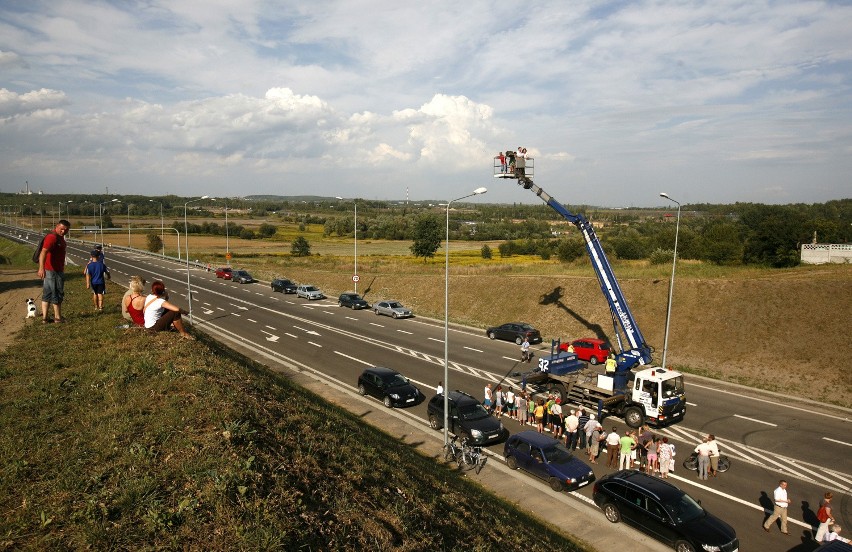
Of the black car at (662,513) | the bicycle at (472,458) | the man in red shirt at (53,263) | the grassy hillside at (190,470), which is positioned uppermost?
the man in red shirt at (53,263)

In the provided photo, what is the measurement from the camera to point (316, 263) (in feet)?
238

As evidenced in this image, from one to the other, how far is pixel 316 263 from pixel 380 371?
5233 cm

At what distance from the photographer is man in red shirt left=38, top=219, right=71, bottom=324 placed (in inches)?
489

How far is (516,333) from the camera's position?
32.2m

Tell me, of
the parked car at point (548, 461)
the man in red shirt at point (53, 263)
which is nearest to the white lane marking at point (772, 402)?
the parked car at point (548, 461)

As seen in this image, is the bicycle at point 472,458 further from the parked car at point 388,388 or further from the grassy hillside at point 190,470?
the parked car at point 388,388

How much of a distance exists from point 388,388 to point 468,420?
15.2 feet

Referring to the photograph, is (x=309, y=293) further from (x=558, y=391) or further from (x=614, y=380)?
(x=614, y=380)

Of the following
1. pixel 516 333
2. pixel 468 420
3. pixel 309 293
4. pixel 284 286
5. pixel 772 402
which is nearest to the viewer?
pixel 468 420

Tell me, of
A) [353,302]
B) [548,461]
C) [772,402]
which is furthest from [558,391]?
[353,302]

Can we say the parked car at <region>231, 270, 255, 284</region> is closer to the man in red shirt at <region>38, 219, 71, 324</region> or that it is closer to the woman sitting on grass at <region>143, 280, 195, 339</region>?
the man in red shirt at <region>38, 219, 71, 324</region>

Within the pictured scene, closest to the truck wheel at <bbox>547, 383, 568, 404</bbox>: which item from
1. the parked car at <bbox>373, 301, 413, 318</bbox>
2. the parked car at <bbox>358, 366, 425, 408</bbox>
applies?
the parked car at <bbox>358, 366, 425, 408</bbox>

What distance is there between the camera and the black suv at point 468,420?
17.6 m

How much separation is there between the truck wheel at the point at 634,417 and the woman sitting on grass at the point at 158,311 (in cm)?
1582
